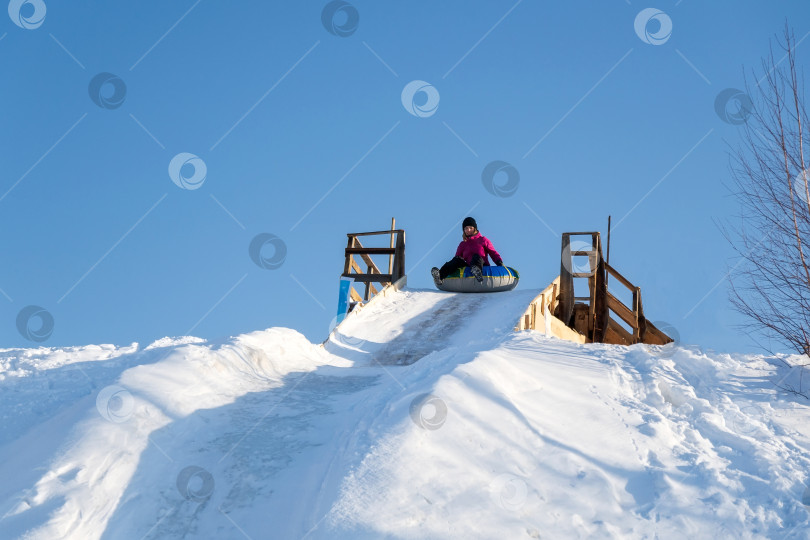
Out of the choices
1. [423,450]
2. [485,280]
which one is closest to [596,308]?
[485,280]

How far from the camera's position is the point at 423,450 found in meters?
3.59

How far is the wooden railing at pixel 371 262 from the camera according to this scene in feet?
39.6

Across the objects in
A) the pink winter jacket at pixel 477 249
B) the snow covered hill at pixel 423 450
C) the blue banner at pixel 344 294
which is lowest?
the snow covered hill at pixel 423 450

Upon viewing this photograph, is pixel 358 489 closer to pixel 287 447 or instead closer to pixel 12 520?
pixel 287 447

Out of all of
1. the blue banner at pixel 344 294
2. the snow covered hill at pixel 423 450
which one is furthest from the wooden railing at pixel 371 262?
the snow covered hill at pixel 423 450

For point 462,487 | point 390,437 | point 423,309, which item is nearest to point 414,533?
point 462,487

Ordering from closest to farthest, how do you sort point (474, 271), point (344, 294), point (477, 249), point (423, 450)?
1. point (423, 450)
2. point (474, 271)
3. point (477, 249)
4. point (344, 294)

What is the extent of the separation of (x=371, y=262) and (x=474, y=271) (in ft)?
9.52

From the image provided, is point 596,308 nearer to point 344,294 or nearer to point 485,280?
point 485,280

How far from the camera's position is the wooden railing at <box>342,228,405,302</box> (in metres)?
12.1

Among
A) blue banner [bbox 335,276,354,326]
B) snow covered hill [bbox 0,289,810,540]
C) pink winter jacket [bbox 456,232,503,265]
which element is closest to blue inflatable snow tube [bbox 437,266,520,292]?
pink winter jacket [bbox 456,232,503,265]

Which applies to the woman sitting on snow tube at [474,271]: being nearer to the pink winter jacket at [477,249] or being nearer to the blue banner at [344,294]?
the pink winter jacket at [477,249]

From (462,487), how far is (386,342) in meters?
4.86

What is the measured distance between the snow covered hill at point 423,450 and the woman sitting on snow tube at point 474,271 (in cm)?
503
